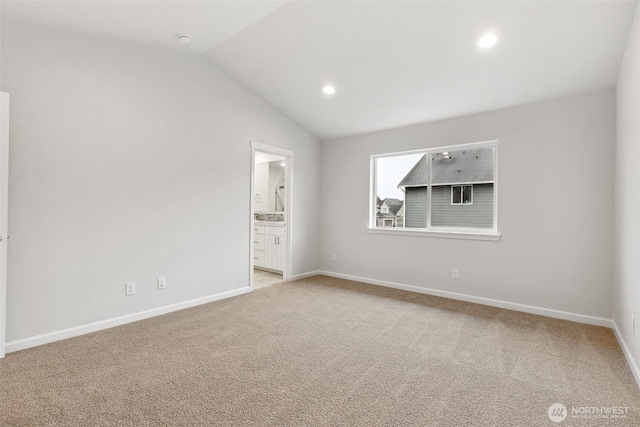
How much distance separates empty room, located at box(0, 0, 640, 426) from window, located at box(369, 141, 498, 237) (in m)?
0.03

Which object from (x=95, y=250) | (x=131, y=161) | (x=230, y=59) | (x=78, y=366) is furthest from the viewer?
(x=230, y=59)

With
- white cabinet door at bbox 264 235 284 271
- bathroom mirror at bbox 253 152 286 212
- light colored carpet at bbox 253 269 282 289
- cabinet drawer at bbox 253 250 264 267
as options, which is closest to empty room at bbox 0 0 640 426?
light colored carpet at bbox 253 269 282 289

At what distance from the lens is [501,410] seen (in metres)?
1.86

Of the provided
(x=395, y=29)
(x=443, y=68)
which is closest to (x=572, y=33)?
(x=443, y=68)

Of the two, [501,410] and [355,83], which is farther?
[355,83]

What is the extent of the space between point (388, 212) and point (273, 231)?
78.9 inches

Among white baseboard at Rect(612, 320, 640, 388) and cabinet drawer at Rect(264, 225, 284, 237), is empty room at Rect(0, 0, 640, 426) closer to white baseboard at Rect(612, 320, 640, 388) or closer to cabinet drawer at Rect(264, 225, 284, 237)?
white baseboard at Rect(612, 320, 640, 388)

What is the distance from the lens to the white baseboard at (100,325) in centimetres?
263

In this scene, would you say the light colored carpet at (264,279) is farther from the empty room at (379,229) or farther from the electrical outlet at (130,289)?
the electrical outlet at (130,289)

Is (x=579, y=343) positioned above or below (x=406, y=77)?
below

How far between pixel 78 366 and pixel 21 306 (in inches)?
32.4

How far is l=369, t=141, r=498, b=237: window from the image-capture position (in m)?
4.22

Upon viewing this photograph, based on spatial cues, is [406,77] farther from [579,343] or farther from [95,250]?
[95,250]

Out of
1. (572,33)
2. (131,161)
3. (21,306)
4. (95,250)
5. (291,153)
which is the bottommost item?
(21,306)
